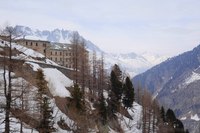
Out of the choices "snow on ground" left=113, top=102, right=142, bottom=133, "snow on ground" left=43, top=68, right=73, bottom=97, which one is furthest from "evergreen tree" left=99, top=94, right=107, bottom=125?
"snow on ground" left=113, top=102, right=142, bottom=133

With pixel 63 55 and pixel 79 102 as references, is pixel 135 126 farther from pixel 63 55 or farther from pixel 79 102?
pixel 63 55

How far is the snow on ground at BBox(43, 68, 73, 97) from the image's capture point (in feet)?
280

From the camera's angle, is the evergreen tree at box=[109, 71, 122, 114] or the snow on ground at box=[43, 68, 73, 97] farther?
the evergreen tree at box=[109, 71, 122, 114]

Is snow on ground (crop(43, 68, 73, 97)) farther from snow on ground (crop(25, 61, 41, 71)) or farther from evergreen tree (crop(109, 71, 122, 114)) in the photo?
evergreen tree (crop(109, 71, 122, 114))

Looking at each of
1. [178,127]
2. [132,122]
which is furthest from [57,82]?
[178,127]

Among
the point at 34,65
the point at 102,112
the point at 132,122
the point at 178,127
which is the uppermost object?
the point at 34,65

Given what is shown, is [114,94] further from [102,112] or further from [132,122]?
[102,112]

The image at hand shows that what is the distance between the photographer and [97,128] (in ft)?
270

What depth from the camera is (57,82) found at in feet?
303

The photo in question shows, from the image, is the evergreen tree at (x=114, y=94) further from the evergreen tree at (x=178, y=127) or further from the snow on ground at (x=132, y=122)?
the evergreen tree at (x=178, y=127)

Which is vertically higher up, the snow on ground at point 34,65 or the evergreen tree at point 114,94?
the snow on ground at point 34,65

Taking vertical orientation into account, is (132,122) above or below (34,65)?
below

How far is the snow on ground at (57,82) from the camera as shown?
280ft

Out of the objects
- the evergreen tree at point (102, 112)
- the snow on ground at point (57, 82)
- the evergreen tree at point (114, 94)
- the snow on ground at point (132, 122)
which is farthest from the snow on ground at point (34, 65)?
the snow on ground at point (132, 122)
